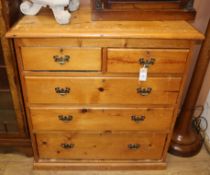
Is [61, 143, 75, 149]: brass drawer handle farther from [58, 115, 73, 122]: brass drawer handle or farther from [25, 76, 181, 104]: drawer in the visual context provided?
[25, 76, 181, 104]: drawer

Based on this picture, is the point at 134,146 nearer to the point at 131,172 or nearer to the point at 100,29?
the point at 131,172

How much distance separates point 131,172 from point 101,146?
0.97 ft

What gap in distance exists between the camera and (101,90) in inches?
47.0

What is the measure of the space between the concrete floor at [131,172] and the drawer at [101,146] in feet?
→ 0.35

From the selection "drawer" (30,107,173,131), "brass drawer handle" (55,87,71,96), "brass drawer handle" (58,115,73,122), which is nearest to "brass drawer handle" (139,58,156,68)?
"drawer" (30,107,173,131)

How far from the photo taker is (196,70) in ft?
4.53

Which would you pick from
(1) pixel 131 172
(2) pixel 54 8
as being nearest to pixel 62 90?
(2) pixel 54 8

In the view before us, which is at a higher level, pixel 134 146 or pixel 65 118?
pixel 65 118

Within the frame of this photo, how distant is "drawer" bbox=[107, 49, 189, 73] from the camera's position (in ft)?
3.57

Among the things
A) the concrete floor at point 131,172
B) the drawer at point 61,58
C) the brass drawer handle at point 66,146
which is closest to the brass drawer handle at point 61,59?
the drawer at point 61,58

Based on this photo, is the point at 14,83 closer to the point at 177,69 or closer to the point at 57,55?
the point at 57,55

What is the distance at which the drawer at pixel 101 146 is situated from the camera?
1392 millimetres

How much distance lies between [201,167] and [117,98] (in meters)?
0.87

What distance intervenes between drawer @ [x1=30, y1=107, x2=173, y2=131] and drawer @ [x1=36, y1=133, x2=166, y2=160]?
0.23ft
